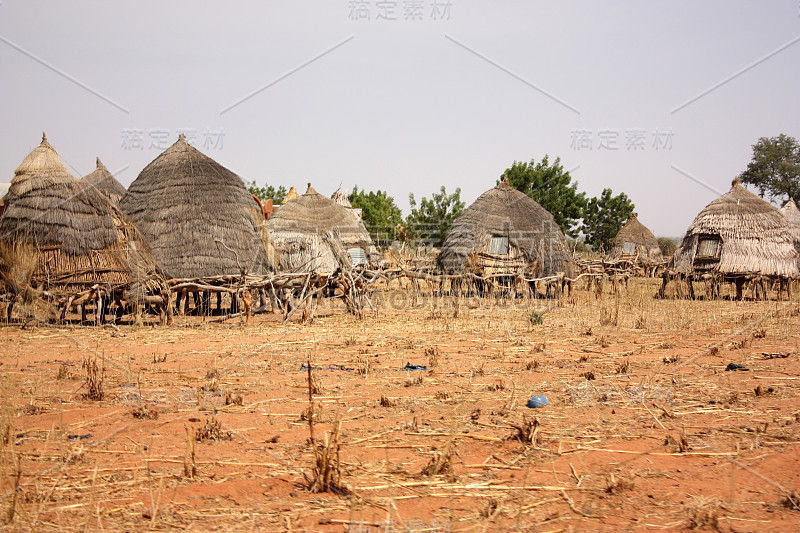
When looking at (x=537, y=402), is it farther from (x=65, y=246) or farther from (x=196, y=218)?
(x=196, y=218)

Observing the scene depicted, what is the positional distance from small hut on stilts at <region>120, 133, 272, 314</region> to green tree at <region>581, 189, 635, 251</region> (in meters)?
26.6

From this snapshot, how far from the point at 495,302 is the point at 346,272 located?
4.29m

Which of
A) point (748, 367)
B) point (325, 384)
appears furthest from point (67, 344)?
point (748, 367)

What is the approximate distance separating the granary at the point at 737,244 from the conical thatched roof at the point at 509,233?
3.44 m

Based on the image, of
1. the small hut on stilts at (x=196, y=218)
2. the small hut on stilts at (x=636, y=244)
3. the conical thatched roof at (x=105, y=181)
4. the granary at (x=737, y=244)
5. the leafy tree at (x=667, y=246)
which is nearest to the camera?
the small hut on stilts at (x=196, y=218)

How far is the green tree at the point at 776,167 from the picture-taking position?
131ft

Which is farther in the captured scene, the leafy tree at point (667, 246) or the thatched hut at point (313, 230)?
the leafy tree at point (667, 246)

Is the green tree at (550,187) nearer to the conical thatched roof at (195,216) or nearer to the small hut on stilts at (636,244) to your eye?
the small hut on stilts at (636,244)

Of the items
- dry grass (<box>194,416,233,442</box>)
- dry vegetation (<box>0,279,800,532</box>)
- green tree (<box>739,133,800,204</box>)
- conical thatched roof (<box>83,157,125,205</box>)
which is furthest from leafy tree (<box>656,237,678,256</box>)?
dry grass (<box>194,416,233,442</box>)

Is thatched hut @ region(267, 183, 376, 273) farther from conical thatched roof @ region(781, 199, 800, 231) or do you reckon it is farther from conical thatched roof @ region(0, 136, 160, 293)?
conical thatched roof @ region(781, 199, 800, 231)

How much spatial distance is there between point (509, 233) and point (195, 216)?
32.8 feet

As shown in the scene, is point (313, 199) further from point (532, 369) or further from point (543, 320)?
point (532, 369)

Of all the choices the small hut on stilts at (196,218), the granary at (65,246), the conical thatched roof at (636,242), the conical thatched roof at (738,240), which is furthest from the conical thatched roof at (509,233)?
the conical thatched roof at (636,242)

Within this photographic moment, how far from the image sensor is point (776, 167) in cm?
4047
